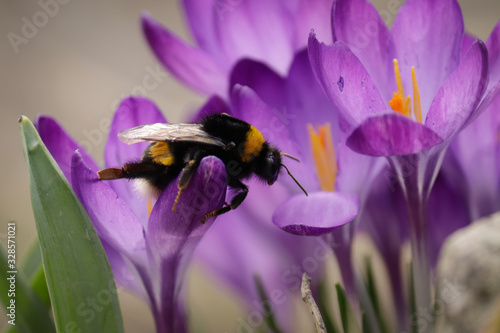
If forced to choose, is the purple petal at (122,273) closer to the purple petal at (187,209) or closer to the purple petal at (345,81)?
the purple petal at (187,209)

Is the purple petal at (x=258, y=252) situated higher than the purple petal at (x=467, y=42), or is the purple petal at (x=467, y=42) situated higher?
the purple petal at (x=467, y=42)

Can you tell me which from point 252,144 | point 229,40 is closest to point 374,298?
point 252,144

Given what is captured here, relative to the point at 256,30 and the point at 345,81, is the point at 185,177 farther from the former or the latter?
the point at 256,30

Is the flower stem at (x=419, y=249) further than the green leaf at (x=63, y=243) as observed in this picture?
Yes

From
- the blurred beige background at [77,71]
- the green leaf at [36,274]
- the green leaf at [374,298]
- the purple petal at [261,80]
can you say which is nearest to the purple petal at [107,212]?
the green leaf at [36,274]

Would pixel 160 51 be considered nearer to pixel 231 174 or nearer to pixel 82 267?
pixel 231 174

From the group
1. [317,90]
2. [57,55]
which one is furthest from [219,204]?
[57,55]

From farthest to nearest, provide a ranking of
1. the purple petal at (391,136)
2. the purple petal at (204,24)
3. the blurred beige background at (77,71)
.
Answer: the blurred beige background at (77,71) → the purple petal at (204,24) → the purple petal at (391,136)
